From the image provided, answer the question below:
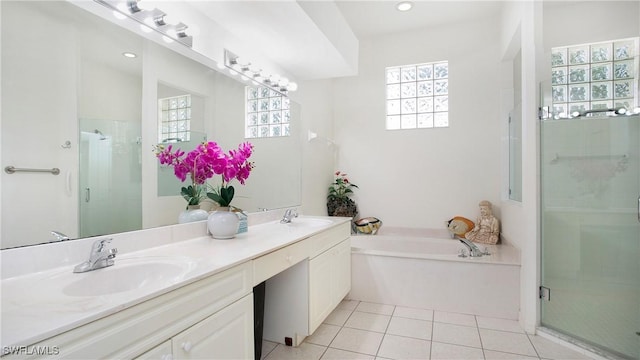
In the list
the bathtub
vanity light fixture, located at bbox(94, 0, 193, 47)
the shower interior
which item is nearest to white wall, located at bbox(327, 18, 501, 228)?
the bathtub

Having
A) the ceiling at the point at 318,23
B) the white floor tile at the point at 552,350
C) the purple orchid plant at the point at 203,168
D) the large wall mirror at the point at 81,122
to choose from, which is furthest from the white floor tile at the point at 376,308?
the ceiling at the point at 318,23

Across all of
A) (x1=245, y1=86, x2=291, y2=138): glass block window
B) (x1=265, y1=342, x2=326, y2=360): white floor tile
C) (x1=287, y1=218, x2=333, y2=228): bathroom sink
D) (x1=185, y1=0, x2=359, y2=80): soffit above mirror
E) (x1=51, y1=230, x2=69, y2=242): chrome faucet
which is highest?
(x1=185, y1=0, x2=359, y2=80): soffit above mirror

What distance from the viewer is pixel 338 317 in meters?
2.57

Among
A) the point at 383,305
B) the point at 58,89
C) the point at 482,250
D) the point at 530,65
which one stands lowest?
the point at 383,305

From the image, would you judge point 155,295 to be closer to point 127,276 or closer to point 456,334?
point 127,276

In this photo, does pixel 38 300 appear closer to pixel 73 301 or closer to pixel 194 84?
pixel 73 301

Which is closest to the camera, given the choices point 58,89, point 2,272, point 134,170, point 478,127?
point 2,272

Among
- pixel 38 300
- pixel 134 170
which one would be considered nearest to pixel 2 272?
pixel 38 300

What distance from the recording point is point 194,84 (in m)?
1.86

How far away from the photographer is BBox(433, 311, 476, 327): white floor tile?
247 cm

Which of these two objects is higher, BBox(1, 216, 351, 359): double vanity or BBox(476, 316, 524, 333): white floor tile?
BBox(1, 216, 351, 359): double vanity

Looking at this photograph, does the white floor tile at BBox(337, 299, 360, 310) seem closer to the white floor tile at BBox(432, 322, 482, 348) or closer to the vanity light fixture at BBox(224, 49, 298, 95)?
the white floor tile at BBox(432, 322, 482, 348)

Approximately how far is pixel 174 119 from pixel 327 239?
1.33 meters

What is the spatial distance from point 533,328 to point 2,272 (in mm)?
3007
